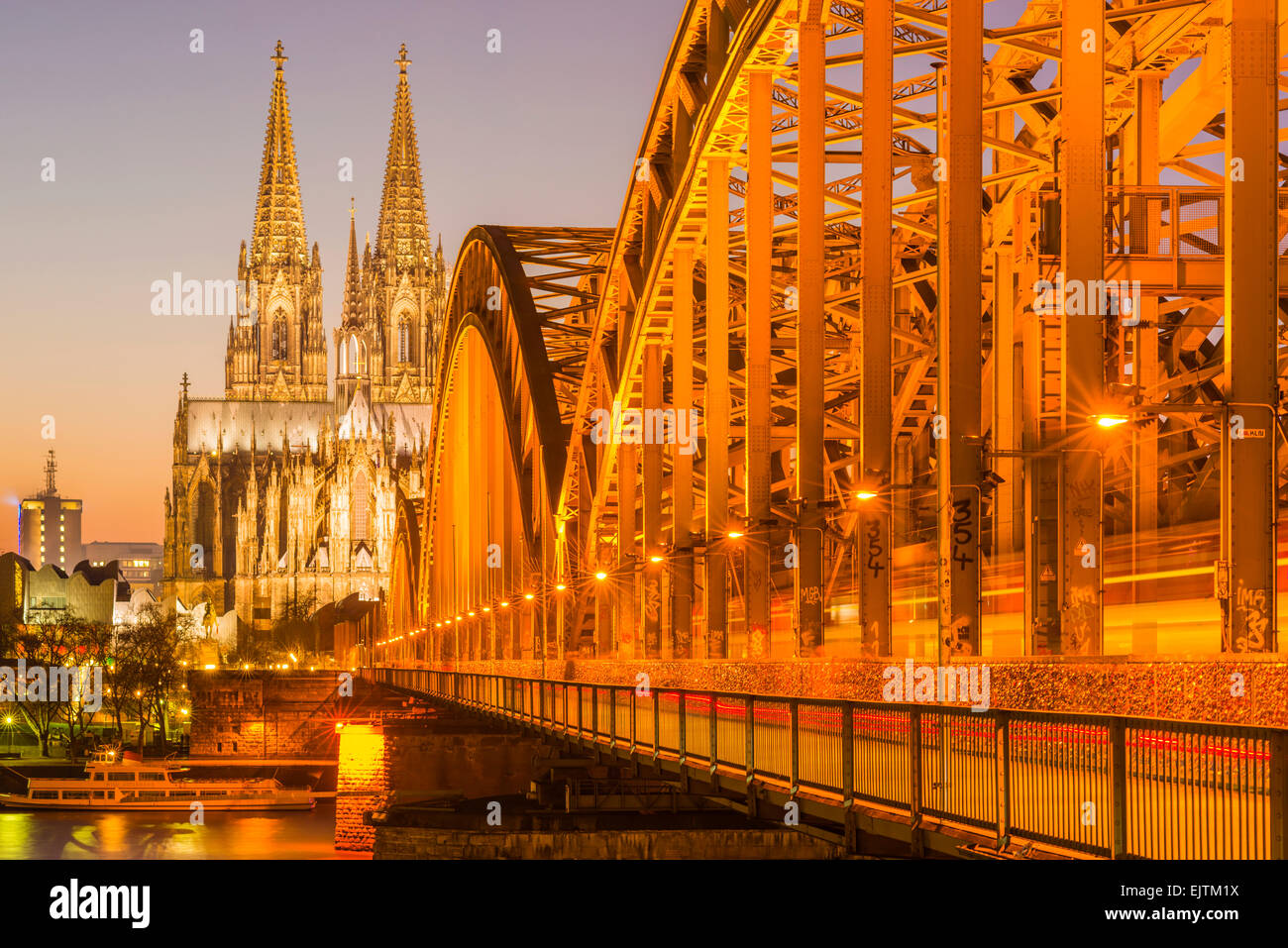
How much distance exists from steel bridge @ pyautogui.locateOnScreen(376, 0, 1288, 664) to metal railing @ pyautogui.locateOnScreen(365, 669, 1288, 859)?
2510 mm

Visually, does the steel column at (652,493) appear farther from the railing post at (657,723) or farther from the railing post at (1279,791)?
the railing post at (1279,791)

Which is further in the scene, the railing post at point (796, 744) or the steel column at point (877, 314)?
the steel column at point (877, 314)

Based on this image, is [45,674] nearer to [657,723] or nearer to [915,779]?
[657,723]

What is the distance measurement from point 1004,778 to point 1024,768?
0.15 metres

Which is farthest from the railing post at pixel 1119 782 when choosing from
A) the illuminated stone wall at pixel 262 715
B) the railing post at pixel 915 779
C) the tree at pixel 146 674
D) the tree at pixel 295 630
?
the tree at pixel 295 630

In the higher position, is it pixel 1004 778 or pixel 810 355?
pixel 810 355

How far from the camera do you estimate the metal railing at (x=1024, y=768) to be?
380 inches

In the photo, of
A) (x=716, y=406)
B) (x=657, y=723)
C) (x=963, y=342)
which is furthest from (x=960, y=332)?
(x=716, y=406)

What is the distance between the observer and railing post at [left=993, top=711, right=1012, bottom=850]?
12047 mm

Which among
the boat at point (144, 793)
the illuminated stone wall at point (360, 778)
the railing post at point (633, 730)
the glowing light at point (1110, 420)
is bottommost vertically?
the boat at point (144, 793)

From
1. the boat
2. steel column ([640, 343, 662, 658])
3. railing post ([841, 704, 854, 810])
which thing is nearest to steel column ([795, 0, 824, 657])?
railing post ([841, 704, 854, 810])

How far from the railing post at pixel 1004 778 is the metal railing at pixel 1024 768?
0.01 metres

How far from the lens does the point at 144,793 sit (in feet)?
301
